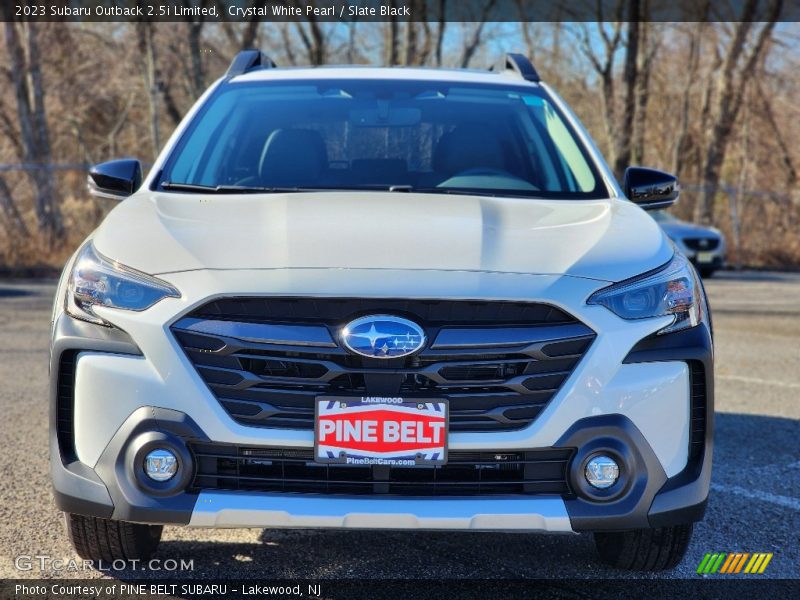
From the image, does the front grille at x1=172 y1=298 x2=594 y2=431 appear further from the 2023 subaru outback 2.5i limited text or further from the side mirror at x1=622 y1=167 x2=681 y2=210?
the side mirror at x1=622 y1=167 x2=681 y2=210

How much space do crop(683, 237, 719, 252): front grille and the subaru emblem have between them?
16646 millimetres

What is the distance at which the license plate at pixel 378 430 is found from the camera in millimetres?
2709

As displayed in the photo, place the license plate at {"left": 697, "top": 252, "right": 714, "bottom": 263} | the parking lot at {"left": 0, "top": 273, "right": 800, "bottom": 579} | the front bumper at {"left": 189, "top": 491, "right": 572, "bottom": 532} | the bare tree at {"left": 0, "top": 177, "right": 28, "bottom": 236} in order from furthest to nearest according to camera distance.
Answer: the license plate at {"left": 697, "top": 252, "right": 714, "bottom": 263}, the bare tree at {"left": 0, "top": 177, "right": 28, "bottom": 236}, the parking lot at {"left": 0, "top": 273, "right": 800, "bottom": 579}, the front bumper at {"left": 189, "top": 491, "right": 572, "bottom": 532}

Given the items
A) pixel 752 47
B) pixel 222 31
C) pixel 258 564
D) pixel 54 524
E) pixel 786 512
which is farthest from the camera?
pixel 222 31

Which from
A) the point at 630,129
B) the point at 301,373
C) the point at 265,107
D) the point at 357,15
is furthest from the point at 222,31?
the point at 301,373

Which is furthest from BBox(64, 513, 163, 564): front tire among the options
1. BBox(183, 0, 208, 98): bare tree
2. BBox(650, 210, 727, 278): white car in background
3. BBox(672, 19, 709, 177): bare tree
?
BBox(672, 19, 709, 177): bare tree

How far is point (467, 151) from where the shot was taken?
4230mm

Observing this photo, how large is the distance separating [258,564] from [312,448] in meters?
0.80

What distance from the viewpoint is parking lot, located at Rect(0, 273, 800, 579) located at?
10.9 feet

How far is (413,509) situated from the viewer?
2.69 m

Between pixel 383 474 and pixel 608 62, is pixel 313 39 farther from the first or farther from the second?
pixel 383 474

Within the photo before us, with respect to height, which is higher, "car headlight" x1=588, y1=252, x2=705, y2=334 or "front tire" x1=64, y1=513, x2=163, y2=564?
"car headlight" x1=588, y1=252, x2=705, y2=334

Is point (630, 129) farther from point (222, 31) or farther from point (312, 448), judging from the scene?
point (312, 448)

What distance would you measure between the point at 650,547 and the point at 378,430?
1.07 meters
